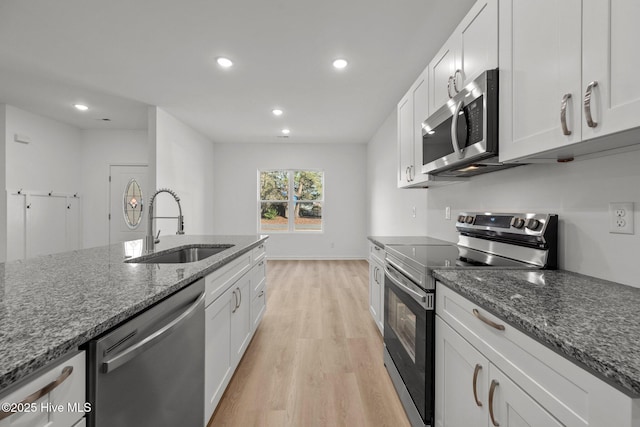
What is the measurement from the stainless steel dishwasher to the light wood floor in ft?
1.61

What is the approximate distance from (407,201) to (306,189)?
321 centimetres

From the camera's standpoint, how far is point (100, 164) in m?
5.33

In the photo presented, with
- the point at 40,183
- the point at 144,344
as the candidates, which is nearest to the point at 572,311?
the point at 144,344

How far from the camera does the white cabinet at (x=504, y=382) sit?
587 millimetres

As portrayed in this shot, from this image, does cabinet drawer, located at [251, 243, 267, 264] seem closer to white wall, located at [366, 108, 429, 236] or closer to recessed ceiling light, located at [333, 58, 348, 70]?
white wall, located at [366, 108, 429, 236]

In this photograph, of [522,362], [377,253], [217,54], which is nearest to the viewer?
[522,362]

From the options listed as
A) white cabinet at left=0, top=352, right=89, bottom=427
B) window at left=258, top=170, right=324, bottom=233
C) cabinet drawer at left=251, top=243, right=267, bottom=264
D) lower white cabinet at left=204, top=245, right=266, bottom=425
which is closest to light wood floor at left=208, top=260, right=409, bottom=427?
lower white cabinet at left=204, top=245, right=266, bottom=425

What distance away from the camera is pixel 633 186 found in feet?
3.40

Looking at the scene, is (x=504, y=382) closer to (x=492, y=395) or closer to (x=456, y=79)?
(x=492, y=395)

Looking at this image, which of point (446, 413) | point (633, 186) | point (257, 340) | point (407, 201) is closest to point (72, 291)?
point (446, 413)

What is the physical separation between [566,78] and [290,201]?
18.7 feet

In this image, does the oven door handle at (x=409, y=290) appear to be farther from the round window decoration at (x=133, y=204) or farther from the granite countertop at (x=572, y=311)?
the round window decoration at (x=133, y=204)

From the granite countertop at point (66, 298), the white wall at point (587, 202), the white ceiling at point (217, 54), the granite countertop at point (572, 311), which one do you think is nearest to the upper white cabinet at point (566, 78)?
the white wall at point (587, 202)

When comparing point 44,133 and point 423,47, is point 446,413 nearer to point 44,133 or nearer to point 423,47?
point 423,47
